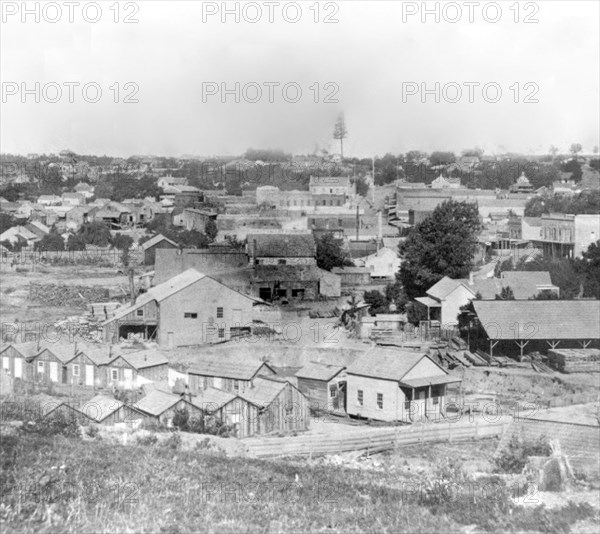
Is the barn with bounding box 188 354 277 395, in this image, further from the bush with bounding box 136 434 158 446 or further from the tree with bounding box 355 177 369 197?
the tree with bounding box 355 177 369 197

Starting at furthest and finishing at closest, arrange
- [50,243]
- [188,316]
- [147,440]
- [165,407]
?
[50,243] → [188,316] → [165,407] → [147,440]

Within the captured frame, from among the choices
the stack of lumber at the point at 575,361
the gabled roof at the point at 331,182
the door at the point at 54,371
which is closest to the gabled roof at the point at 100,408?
the door at the point at 54,371

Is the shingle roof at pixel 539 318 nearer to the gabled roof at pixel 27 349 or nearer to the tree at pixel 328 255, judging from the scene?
the gabled roof at pixel 27 349

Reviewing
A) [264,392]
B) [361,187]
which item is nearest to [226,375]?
[264,392]

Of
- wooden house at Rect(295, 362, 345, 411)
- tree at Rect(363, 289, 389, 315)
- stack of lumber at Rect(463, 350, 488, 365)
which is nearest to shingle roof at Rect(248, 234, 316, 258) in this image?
tree at Rect(363, 289, 389, 315)

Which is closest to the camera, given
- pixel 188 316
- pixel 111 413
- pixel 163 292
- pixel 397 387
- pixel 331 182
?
pixel 111 413

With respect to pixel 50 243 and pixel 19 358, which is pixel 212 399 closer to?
pixel 19 358
